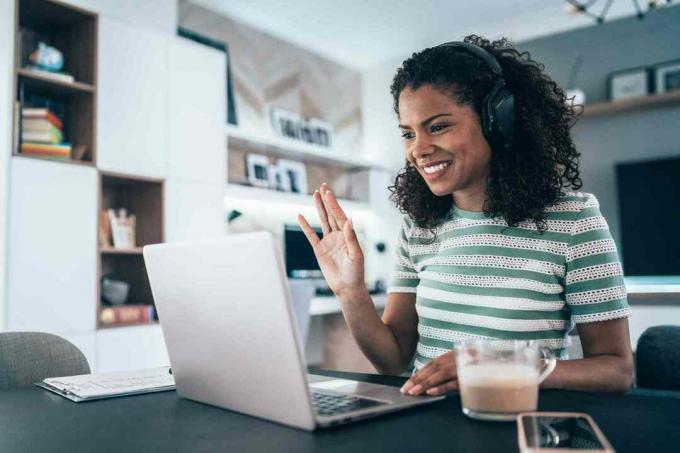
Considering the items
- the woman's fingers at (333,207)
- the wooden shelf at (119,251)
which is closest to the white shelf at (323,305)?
the wooden shelf at (119,251)

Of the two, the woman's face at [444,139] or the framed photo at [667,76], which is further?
the framed photo at [667,76]

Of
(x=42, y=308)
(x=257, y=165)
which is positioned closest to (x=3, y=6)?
(x=42, y=308)

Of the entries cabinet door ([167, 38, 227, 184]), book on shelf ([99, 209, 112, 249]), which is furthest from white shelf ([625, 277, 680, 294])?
book on shelf ([99, 209, 112, 249])

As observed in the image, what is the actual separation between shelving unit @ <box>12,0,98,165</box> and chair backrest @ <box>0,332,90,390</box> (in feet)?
5.62

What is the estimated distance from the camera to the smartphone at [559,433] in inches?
21.3

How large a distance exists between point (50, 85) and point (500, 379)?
2778 millimetres

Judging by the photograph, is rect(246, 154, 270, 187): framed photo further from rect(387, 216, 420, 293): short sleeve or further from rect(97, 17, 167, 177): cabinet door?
rect(387, 216, 420, 293): short sleeve

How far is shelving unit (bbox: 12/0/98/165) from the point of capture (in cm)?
289

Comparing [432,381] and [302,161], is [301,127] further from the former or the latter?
[432,381]

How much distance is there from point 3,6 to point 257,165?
1923 mm

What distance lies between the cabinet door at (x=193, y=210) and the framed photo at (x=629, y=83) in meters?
2.67

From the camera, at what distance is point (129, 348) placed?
3.02 meters

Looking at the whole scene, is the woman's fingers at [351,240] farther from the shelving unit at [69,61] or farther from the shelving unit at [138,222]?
the shelving unit at [138,222]

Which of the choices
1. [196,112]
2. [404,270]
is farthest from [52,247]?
[404,270]
